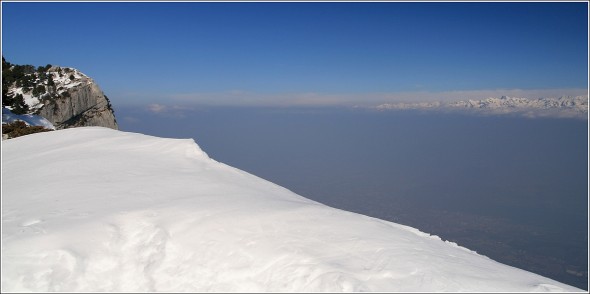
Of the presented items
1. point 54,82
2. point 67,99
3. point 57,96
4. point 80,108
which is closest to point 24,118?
point 57,96

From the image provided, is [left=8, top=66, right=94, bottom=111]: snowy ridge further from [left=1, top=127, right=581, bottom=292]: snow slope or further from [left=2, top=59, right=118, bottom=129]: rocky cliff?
[left=1, top=127, right=581, bottom=292]: snow slope

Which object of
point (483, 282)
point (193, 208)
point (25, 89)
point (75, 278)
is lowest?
point (483, 282)

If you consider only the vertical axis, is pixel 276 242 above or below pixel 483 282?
above

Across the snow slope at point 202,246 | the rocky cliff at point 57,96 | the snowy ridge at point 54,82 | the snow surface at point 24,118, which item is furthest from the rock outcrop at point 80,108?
the snow slope at point 202,246

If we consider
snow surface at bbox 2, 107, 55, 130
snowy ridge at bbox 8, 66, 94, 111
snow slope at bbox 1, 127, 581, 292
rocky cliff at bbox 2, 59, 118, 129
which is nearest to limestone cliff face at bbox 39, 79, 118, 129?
rocky cliff at bbox 2, 59, 118, 129

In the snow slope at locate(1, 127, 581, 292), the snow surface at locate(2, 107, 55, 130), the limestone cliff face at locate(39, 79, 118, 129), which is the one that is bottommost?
the snow slope at locate(1, 127, 581, 292)

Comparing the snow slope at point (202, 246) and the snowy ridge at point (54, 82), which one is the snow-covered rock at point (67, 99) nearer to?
the snowy ridge at point (54, 82)

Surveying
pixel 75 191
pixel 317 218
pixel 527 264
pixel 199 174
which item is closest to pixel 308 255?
pixel 317 218

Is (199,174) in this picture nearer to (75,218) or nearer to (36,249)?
(75,218)

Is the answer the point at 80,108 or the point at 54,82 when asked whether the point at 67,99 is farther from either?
the point at 54,82
